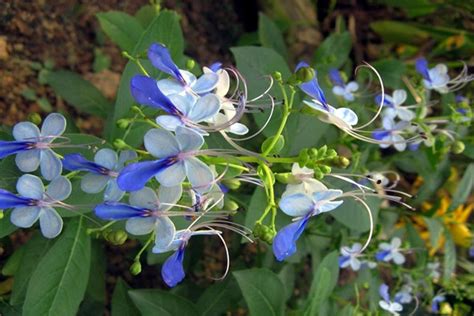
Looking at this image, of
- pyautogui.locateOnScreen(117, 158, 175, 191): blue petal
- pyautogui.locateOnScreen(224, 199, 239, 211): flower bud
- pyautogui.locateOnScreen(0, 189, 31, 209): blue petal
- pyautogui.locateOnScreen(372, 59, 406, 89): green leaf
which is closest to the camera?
pyautogui.locateOnScreen(117, 158, 175, 191): blue petal

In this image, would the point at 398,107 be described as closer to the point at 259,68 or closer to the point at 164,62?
the point at 259,68

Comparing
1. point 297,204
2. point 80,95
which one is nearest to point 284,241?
point 297,204

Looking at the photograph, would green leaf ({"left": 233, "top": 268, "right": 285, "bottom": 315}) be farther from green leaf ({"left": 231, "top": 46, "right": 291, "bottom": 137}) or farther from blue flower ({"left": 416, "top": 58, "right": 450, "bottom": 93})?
blue flower ({"left": 416, "top": 58, "right": 450, "bottom": 93})

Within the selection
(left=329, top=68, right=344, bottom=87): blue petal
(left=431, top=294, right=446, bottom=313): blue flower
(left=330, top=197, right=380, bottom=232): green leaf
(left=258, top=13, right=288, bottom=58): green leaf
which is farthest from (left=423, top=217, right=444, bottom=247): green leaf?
(left=258, top=13, right=288, bottom=58): green leaf

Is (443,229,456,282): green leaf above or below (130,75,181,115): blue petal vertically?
below

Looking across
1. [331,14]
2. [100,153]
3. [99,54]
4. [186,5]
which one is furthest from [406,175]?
[100,153]

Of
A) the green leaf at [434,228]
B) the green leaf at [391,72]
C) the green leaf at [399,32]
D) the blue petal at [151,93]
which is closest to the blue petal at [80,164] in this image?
the blue petal at [151,93]
